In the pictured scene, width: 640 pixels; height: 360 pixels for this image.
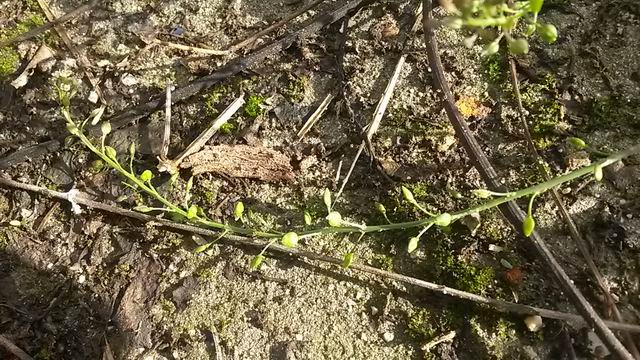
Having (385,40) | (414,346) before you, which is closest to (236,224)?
(414,346)

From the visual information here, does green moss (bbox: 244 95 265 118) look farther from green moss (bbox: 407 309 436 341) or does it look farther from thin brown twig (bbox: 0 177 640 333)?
green moss (bbox: 407 309 436 341)

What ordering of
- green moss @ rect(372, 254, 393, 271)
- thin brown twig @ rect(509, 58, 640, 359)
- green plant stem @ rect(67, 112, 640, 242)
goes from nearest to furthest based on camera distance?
green plant stem @ rect(67, 112, 640, 242) < thin brown twig @ rect(509, 58, 640, 359) < green moss @ rect(372, 254, 393, 271)

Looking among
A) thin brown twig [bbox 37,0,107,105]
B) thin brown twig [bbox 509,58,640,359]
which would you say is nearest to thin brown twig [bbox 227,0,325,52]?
thin brown twig [bbox 37,0,107,105]

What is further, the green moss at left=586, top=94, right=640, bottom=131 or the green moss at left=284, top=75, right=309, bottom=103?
the green moss at left=284, top=75, right=309, bottom=103

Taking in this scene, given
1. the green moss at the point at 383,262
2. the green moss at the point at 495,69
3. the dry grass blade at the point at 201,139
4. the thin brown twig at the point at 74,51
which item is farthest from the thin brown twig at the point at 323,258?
the green moss at the point at 495,69

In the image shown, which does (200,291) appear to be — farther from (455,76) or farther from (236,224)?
(455,76)

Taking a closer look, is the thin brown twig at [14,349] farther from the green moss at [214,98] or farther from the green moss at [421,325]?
the green moss at [421,325]
